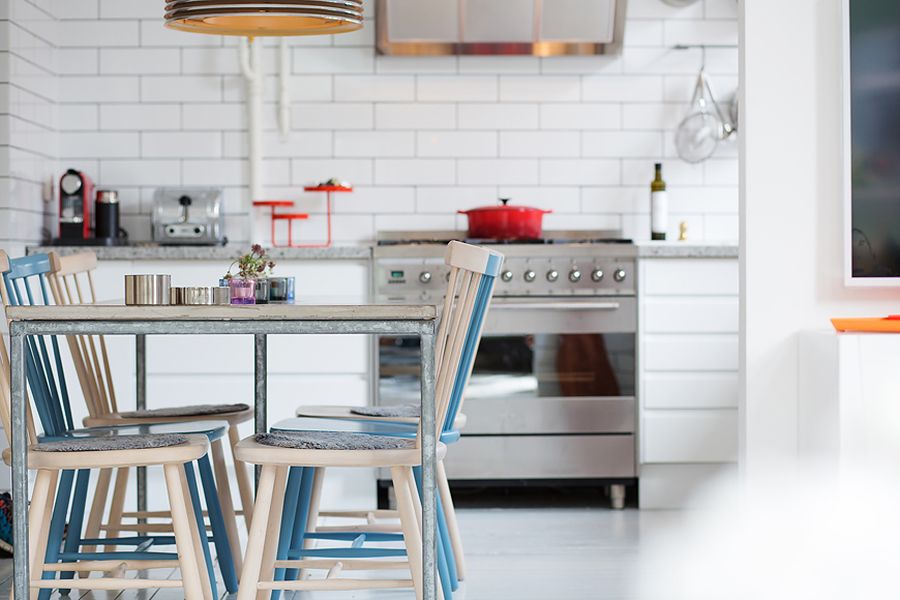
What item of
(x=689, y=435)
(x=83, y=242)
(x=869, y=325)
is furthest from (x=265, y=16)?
(x=689, y=435)

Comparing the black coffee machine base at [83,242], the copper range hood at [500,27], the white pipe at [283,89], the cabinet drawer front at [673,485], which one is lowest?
the cabinet drawer front at [673,485]

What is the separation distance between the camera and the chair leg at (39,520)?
2.20 meters

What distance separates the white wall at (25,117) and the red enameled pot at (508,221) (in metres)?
1.61

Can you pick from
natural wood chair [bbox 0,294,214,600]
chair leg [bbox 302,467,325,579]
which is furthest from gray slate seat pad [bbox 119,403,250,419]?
natural wood chair [bbox 0,294,214,600]

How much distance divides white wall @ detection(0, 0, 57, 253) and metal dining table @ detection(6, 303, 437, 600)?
2.03 meters

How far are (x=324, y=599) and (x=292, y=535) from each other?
0.32 m

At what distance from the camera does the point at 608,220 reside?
4551 mm

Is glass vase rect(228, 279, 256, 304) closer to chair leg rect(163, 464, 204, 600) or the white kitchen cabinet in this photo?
chair leg rect(163, 464, 204, 600)

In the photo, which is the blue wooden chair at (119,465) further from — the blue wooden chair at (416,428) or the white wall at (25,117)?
the white wall at (25,117)

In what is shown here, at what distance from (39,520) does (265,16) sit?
4.15ft

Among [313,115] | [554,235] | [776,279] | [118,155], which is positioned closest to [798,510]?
[776,279]

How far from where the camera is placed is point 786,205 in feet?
8.66

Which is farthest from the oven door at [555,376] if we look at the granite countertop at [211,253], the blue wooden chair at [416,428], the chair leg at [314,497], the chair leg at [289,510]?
the chair leg at [289,510]

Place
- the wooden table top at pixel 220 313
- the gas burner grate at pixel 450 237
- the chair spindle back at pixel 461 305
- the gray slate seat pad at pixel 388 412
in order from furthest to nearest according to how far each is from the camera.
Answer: the gas burner grate at pixel 450 237 < the gray slate seat pad at pixel 388 412 < the chair spindle back at pixel 461 305 < the wooden table top at pixel 220 313
